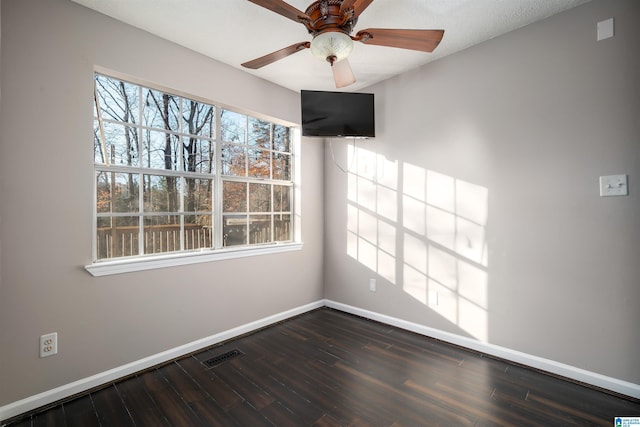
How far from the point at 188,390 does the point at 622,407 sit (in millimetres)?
2730

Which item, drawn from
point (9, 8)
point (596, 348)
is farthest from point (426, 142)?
point (9, 8)

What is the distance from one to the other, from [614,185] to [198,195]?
3.09 m

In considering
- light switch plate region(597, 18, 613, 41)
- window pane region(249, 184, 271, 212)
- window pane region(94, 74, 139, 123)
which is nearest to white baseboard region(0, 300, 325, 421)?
window pane region(249, 184, 271, 212)

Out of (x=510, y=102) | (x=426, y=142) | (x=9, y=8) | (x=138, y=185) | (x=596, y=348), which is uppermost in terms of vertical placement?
(x=9, y=8)

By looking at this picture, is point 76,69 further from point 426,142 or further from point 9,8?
point 426,142

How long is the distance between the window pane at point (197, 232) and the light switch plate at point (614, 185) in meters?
3.01

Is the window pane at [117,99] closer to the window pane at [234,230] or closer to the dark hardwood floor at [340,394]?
the window pane at [234,230]

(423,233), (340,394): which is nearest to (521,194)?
(423,233)

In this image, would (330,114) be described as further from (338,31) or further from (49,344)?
(49,344)

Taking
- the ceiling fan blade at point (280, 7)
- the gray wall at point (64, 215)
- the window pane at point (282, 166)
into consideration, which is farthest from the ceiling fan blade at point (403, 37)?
the window pane at point (282, 166)

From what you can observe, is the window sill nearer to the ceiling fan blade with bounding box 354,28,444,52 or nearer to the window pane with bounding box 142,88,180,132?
the window pane with bounding box 142,88,180,132

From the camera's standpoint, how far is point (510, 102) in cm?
238

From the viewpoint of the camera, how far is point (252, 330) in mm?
3004

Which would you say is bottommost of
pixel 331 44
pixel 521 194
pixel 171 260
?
pixel 171 260
